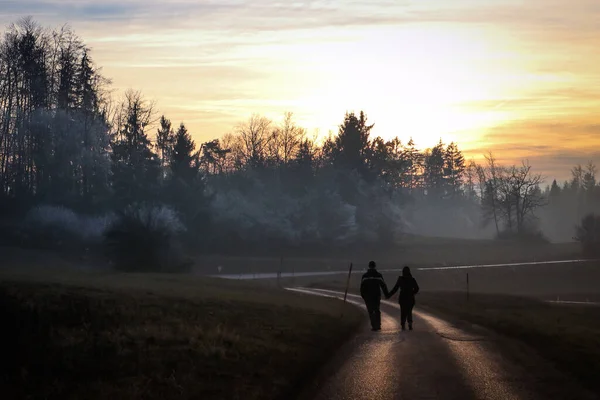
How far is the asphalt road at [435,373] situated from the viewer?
12.9 m

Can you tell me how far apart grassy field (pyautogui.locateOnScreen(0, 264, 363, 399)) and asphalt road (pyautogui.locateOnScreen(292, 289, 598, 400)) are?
2.91 feet

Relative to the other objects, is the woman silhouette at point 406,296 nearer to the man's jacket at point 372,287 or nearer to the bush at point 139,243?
the man's jacket at point 372,287

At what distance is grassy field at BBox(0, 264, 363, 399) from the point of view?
12.6 metres

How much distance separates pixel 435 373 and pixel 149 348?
6.44 meters

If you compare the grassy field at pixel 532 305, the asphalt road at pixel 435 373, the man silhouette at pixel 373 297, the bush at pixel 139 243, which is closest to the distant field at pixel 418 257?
the grassy field at pixel 532 305

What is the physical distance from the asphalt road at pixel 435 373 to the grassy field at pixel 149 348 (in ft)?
2.91

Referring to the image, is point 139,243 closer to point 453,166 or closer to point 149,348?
point 149,348

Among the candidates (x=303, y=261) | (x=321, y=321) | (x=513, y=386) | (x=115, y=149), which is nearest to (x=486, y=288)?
(x=303, y=261)

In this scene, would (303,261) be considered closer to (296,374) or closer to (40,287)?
(40,287)

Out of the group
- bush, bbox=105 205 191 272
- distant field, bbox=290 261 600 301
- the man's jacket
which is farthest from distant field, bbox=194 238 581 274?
the man's jacket

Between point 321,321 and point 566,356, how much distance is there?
10260mm

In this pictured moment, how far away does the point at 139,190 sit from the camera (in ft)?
284

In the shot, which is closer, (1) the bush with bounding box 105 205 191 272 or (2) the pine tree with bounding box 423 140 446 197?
(1) the bush with bounding box 105 205 191 272

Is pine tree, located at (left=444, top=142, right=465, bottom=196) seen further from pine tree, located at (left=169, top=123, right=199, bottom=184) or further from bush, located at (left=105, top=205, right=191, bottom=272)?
bush, located at (left=105, top=205, right=191, bottom=272)
